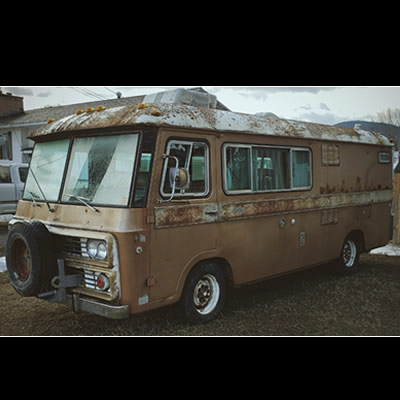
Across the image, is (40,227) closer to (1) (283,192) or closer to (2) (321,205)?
(1) (283,192)

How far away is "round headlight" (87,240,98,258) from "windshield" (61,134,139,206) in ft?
1.39

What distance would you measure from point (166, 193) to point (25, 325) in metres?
2.44

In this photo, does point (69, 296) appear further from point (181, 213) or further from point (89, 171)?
point (181, 213)

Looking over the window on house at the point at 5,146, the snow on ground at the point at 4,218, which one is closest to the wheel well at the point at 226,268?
the snow on ground at the point at 4,218

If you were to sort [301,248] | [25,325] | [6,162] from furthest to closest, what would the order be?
[6,162]
[301,248]
[25,325]

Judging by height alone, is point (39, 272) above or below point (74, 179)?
below

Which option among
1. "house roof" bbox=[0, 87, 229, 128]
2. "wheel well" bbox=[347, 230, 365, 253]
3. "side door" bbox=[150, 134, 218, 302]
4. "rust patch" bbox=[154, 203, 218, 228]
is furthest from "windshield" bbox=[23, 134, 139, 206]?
"wheel well" bbox=[347, 230, 365, 253]

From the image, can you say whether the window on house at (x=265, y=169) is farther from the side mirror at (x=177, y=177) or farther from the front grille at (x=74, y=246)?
the front grille at (x=74, y=246)

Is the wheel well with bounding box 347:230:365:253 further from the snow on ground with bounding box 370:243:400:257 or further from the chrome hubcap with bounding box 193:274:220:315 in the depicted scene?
the chrome hubcap with bounding box 193:274:220:315

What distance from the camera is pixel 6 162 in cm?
1435

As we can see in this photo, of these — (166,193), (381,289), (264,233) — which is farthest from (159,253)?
(381,289)

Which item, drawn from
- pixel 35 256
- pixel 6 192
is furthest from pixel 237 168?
pixel 6 192

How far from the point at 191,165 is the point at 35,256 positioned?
1938mm

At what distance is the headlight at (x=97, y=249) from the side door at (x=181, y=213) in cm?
50
